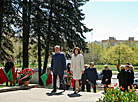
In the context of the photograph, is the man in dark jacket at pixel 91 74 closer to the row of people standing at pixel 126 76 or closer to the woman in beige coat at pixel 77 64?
Answer: the row of people standing at pixel 126 76

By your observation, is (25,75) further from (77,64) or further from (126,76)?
(126,76)

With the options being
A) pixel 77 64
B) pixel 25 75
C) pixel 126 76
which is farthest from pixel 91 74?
pixel 25 75

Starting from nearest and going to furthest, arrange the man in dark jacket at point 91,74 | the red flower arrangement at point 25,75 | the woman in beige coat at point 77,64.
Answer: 1. the woman in beige coat at point 77,64
2. the man in dark jacket at point 91,74
3. the red flower arrangement at point 25,75

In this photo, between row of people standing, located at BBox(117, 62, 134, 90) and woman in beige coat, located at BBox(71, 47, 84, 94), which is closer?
woman in beige coat, located at BBox(71, 47, 84, 94)

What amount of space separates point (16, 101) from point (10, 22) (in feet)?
40.4

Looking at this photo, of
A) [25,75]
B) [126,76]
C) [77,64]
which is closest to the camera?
[77,64]

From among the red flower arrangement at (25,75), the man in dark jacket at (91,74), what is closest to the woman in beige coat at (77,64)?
the man in dark jacket at (91,74)

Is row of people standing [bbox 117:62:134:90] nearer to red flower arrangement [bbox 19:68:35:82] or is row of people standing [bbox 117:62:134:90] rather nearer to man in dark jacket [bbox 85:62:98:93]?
man in dark jacket [bbox 85:62:98:93]

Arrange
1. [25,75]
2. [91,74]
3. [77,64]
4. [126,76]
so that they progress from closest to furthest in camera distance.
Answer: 1. [77,64]
2. [126,76]
3. [91,74]
4. [25,75]

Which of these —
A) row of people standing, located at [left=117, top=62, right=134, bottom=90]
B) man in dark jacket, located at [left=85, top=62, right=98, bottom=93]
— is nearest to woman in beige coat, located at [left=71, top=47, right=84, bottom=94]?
man in dark jacket, located at [left=85, top=62, right=98, bottom=93]

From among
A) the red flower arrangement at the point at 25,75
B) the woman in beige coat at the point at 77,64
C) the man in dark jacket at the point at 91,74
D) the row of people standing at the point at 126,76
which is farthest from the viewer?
the red flower arrangement at the point at 25,75

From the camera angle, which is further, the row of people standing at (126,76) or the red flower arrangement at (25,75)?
the red flower arrangement at (25,75)

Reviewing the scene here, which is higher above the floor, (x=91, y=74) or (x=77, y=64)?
(x=77, y=64)

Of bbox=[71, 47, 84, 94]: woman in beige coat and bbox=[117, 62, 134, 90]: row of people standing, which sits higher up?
bbox=[71, 47, 84, 94]: woman in beige coat
